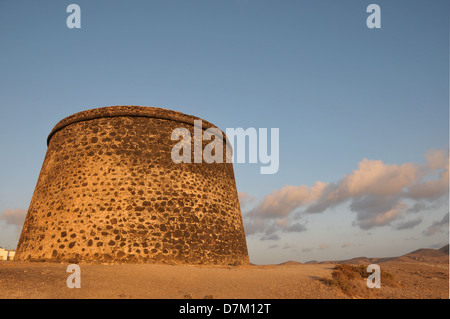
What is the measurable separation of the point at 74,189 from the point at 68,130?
9.10ft

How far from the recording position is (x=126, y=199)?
1002 cm

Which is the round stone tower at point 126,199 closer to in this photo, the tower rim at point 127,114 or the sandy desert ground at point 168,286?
the tower rim at point 127,114

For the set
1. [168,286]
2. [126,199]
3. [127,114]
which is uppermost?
[127,114]

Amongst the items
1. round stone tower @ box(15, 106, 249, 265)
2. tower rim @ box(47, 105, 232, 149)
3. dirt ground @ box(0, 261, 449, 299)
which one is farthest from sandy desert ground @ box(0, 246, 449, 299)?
tower rim @ box(47, 105, 232, 149)

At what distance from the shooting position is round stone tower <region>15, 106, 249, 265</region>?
31.3 feet

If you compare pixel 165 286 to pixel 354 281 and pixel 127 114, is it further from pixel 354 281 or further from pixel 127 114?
pixel 127 114

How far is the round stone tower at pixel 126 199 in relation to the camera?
9.55 metres

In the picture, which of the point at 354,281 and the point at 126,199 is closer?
the point at 354,281

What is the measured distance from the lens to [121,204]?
32.6 ft

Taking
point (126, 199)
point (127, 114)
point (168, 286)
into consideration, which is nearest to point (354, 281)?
point (168, 286)

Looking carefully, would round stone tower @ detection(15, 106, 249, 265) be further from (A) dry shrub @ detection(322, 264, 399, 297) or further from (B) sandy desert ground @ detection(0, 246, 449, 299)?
(A) dry shrub @ detection(322, 264, 399, 297)
